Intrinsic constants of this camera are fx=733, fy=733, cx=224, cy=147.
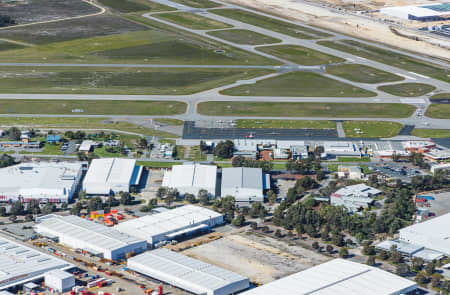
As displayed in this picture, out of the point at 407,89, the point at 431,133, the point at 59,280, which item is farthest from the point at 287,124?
the point at 59,280

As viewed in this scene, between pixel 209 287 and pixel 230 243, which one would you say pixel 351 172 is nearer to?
pixel 230 243

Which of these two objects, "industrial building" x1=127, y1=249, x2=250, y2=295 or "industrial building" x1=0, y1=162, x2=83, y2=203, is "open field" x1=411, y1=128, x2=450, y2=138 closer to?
"industrial building" x1=0, y1=162, x2=83, y2=203

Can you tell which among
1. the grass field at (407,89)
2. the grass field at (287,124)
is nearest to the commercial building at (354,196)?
the grass field at (287,124)

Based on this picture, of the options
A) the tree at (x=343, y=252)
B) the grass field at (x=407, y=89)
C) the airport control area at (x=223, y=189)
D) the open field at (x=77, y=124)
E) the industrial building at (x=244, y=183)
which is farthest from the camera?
the grass field at (x=407, y=89)

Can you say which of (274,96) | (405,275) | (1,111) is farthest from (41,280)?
(274,96)

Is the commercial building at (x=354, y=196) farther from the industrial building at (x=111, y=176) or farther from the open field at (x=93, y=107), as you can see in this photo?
the open field at (x=93, y=107)

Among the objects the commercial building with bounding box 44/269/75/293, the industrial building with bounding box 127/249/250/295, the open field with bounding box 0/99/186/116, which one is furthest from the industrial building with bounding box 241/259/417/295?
the open field with bounding box 0/99/186/116
